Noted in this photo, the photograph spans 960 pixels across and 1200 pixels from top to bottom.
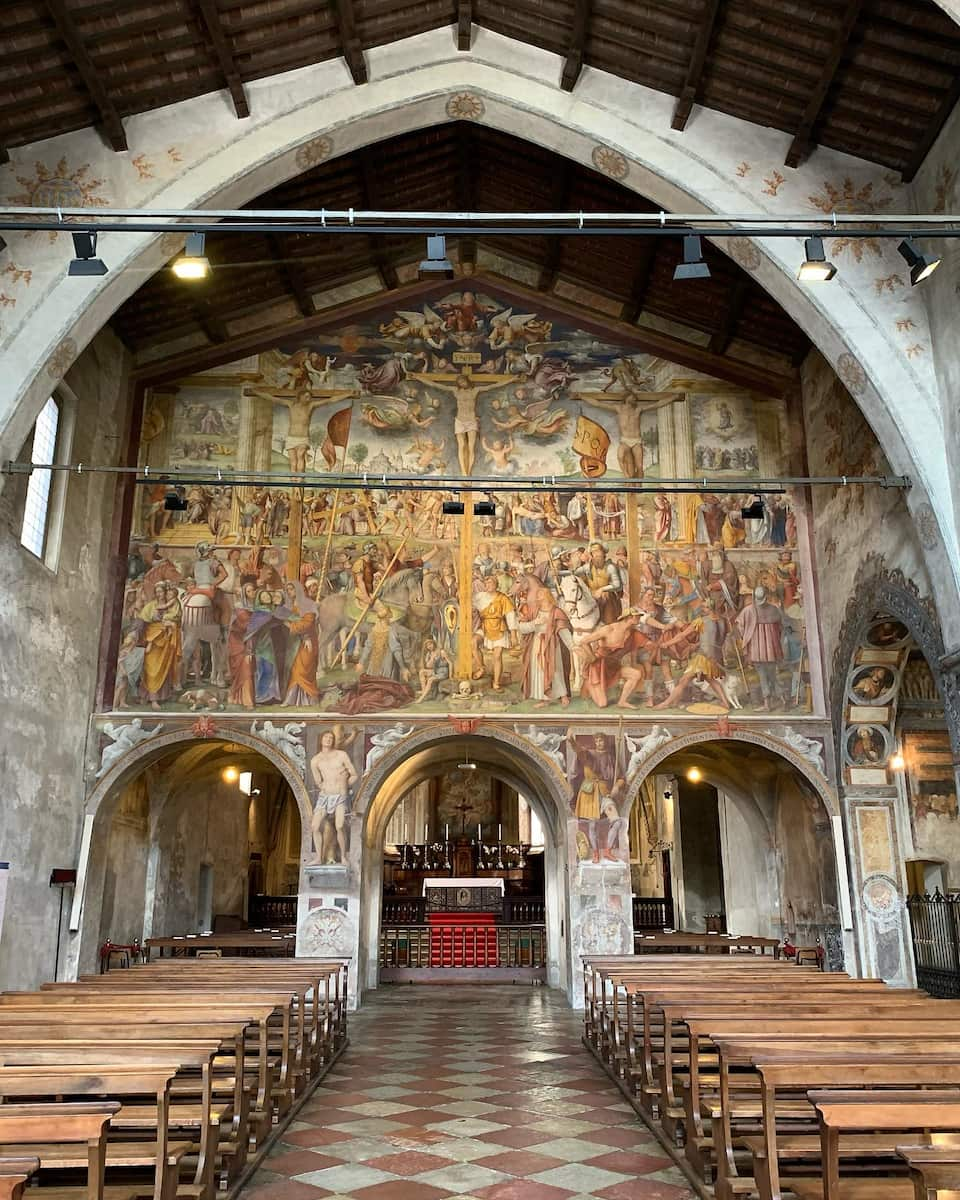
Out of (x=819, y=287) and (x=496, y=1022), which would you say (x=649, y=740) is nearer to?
(x=496, y=1022)

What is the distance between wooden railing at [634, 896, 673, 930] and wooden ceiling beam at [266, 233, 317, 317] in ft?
55.2

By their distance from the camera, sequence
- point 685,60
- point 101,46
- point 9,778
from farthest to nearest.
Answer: point 9,778, point 685,60, point 101,46

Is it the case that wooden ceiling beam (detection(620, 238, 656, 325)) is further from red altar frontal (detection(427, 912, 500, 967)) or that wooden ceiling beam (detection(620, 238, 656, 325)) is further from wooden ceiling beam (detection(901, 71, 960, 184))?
red altar frontal (detection(427, 912, 500, 967))

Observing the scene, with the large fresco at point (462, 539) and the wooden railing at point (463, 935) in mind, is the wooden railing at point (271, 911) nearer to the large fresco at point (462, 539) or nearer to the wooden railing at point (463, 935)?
the wooden railing at point (463, 935)

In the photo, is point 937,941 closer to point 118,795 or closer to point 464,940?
point 464,940

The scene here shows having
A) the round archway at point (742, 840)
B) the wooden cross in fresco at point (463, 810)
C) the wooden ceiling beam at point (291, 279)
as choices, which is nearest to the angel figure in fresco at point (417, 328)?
the wooden ceiling beam at point (291, 279)

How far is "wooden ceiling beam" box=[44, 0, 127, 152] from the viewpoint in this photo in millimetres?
11148

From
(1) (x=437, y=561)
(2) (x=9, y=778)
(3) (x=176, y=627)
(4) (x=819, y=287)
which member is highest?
(4) (x=819, y=287)

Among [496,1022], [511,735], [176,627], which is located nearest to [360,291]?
[176,627]

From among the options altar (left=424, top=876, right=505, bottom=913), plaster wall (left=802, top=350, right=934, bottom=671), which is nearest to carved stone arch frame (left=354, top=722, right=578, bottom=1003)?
altar (left=424, top=876, right=505, bottom=913)

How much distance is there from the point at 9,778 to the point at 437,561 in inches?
294

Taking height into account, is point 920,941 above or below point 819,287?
below

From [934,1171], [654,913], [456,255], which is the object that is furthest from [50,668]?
[654,913]

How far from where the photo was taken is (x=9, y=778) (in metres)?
14.0
